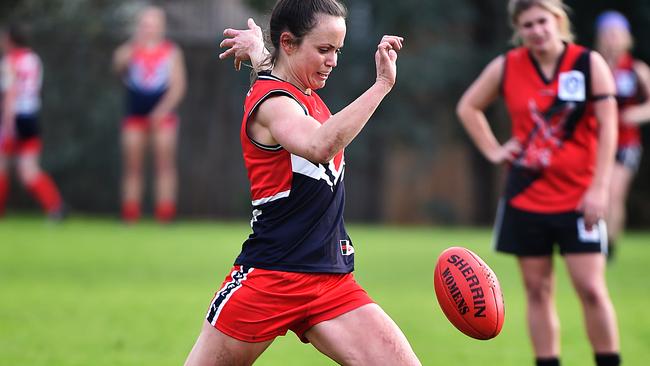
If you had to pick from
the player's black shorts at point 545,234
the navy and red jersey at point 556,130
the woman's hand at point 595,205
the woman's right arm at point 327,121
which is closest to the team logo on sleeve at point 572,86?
the navy and red jersey at point 556,130

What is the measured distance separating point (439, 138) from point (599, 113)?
11.8m

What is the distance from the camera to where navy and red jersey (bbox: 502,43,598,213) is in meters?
5.60

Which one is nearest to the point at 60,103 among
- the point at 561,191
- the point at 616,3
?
the point at 616,3

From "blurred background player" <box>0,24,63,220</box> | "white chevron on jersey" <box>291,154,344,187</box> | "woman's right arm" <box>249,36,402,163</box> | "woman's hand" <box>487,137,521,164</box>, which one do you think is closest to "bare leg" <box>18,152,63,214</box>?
"blurred background player" <box>0,24,63,220</box>

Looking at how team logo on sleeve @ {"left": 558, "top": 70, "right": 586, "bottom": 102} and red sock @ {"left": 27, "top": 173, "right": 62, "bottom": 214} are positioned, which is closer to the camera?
team logo on sleeve @ {"left": 558, "top": 70, "right": 586, "bottom": 102}

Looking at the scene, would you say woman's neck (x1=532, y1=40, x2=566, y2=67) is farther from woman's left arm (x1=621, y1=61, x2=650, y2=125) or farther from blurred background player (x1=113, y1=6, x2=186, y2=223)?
blurred background player (x1=113, y1=6, x2=186, y2=223)

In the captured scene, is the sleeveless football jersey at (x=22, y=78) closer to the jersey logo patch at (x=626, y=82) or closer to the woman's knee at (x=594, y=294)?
the jersey logo patch at (x=626, y=82)

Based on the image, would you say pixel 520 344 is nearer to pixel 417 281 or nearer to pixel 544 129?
pixel 544 129

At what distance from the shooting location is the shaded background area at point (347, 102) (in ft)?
54.0

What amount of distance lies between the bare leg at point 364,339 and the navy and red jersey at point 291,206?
0.19 m

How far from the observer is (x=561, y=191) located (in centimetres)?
566

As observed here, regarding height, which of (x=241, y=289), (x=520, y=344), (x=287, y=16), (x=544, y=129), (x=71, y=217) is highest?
(x=287, y=16)

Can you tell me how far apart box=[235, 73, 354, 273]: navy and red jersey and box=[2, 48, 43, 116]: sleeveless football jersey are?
1015 cm

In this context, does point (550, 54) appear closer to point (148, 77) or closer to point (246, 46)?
→ point (246, 46)
